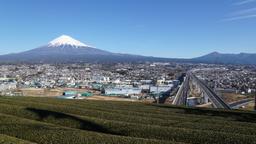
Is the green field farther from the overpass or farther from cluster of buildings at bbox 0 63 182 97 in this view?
cluster of buildings at bbox 0 63 182 97

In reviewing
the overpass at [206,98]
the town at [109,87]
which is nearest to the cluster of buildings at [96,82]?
the town at [109,87]

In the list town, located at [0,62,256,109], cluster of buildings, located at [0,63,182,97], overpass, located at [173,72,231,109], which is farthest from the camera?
cluster of buildings, located at [0,63,182,97]

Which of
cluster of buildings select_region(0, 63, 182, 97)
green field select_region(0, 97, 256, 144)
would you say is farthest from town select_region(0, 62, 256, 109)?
green field select_region(0, 97, 256, 144)

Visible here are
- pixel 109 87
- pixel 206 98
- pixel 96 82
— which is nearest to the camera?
pixel 206 98

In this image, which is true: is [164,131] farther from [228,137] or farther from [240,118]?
[240,118]

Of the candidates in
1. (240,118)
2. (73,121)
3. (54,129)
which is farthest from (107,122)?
(240,118)

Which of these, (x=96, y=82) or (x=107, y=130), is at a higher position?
(x=107, y=130)

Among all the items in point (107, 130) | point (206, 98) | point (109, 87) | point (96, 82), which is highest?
point (107, 130)

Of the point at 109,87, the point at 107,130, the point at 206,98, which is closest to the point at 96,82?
the point at 109,87

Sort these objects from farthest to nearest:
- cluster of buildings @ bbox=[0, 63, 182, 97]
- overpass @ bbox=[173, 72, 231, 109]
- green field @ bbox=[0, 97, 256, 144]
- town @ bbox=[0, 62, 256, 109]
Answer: cluster of buildings @ bbox=[0, 63, 182, 97] < town @ bbox=[0, 62, 256, 109] < overpass @ bbox=[173, 72, 231, 109] < green field @ bbox=[0, 97, 256, 144]

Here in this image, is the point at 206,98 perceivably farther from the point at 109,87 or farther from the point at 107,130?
the point at 107,130

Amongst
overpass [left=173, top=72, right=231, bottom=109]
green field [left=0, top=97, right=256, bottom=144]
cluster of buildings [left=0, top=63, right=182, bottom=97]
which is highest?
green field [left=0, top=97, right=256, bottom=144]
